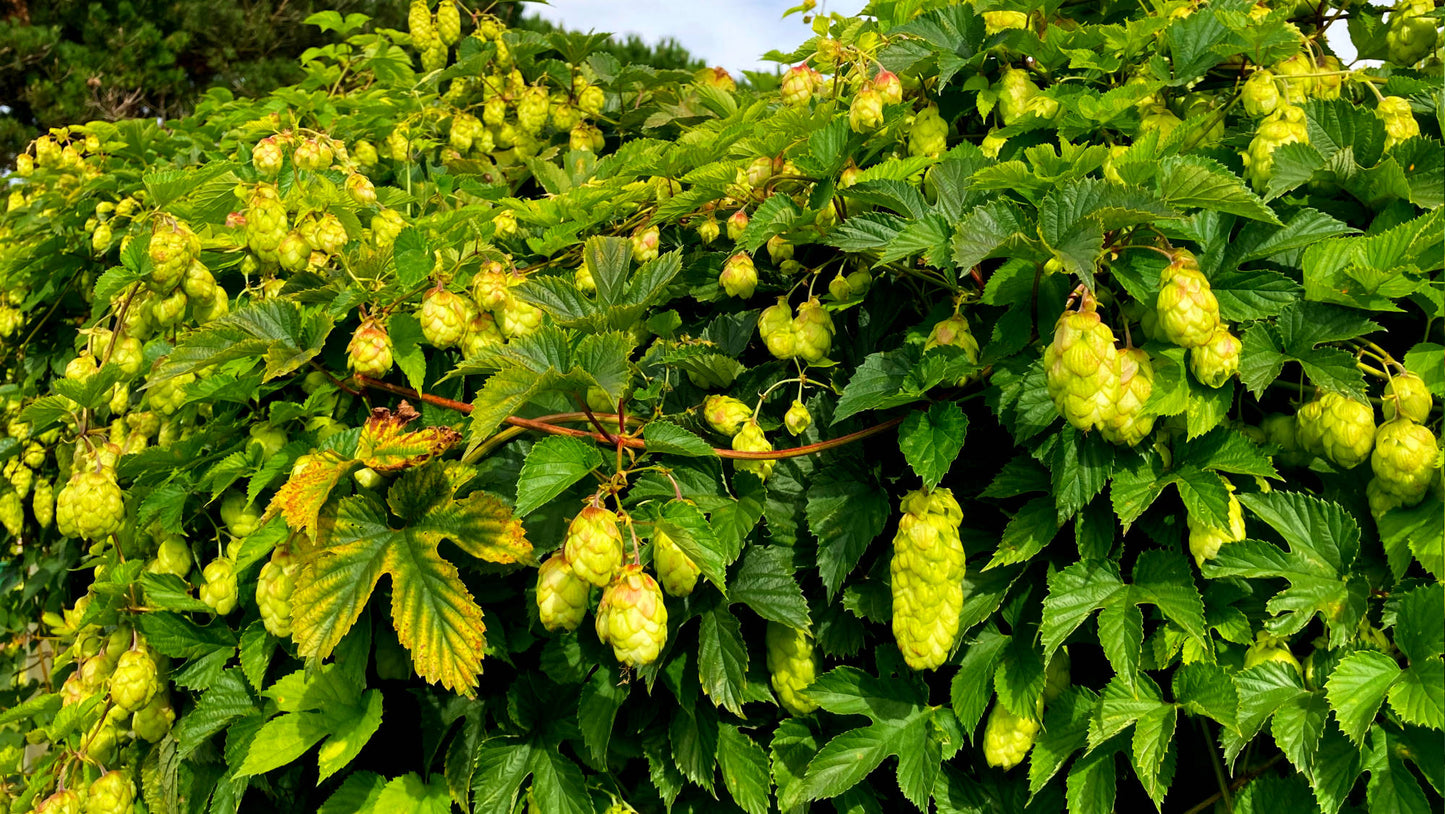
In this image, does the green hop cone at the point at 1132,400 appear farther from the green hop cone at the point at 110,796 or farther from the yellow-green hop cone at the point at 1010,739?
the green hop cone at the point at 110,796

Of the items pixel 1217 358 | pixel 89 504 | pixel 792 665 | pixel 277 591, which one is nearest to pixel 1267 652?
pixel 1217 358

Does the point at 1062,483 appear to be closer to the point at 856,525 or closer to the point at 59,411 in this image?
the point at 856,525

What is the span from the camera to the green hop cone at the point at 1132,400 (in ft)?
4.17

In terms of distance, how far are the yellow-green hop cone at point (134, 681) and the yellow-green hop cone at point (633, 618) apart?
123 centimetres

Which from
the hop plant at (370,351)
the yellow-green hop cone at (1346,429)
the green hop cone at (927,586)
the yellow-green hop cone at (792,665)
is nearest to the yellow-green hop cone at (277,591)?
the hop plant at (370,351)

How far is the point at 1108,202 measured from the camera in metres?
1.31

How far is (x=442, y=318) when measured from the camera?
169cm

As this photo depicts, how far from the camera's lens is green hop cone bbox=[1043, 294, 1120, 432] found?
121cm

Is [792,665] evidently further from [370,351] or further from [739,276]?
[370,351]

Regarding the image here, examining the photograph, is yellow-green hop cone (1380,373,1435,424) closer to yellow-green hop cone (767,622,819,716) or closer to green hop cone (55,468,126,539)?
yellow-green hop cone (767,622,819,716)

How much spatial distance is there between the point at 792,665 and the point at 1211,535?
65 cm

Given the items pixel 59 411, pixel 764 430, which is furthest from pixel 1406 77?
pixel 59 411

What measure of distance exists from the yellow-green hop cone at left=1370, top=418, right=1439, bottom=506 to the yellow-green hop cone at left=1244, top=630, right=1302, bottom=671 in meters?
0.26

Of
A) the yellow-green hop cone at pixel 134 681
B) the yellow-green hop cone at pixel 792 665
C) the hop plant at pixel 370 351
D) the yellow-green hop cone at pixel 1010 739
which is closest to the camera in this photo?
the yellow-green hop cone at pixel 1010 739
